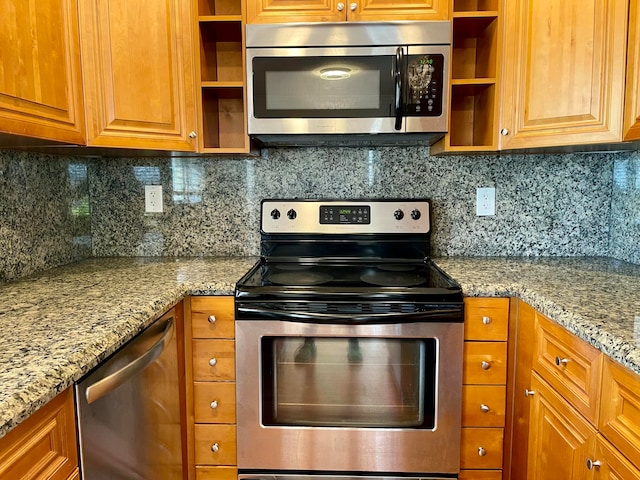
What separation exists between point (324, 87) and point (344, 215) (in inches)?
20.3

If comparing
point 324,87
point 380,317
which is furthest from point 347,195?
point 380,317

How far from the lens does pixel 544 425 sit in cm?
120

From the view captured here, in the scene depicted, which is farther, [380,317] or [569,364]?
[380,317]

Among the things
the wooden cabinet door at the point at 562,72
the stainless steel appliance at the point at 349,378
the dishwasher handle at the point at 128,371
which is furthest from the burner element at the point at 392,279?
the dishwasher handle at the point at 128,371

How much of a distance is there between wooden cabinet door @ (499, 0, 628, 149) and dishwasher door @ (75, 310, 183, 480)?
4.45 feet

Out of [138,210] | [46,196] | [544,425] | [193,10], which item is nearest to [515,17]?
[193,10]

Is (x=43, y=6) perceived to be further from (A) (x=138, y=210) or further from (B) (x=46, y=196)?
(A) (x=138, y=210)

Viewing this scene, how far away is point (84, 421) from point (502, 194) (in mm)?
1718

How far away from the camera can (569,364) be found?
1.08 m

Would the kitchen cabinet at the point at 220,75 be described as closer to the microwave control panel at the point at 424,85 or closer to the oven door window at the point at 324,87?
the oven door window at the point at 324,87

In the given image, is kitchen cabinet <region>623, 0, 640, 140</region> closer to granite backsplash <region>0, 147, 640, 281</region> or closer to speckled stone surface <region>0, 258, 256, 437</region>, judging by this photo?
granite backsplash <region>0, 147, 640, 281</region>

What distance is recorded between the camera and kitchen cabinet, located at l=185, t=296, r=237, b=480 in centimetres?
145

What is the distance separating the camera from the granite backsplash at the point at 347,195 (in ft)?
6.14

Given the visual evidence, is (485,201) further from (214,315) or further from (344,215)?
(214,315)
